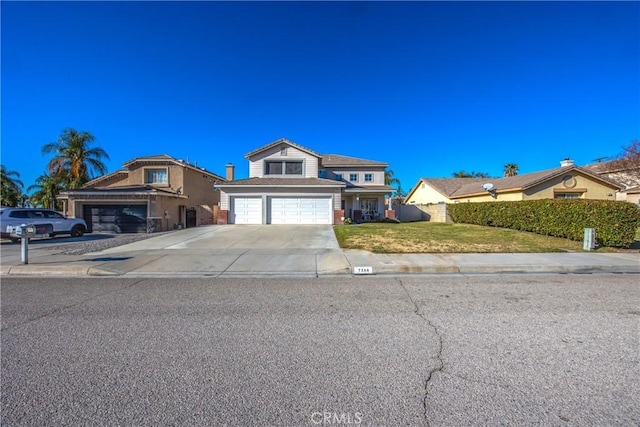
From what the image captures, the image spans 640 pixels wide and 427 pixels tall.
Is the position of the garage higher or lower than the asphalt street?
higher

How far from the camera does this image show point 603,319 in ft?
13.8

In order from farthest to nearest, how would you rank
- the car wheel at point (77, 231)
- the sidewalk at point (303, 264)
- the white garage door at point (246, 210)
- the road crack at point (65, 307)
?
the white garage door at point (246, 210) → the car wheel at point (77, 231) → the sidewalk at point (303, 264) → the road crack at point (65, 307)

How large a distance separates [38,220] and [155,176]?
901cm

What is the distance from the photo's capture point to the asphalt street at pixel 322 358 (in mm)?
2344

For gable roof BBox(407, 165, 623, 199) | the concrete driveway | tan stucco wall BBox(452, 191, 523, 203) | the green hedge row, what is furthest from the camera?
tan stucco wall BBox(452, 191, 523, 203)

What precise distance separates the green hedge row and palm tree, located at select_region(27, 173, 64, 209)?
36793 mm

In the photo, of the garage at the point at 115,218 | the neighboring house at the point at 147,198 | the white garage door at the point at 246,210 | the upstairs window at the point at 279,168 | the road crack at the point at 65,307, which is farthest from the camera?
the upstairs window at the point at 279,168

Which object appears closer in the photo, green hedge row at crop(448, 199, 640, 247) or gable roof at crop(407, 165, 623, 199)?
green hedge row at crop(448, 199, 640, 247)

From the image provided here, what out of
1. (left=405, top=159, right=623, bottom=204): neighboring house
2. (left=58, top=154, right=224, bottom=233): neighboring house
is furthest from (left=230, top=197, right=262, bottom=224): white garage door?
(left=405, top=159, right=623, bottom=204): neighboring house

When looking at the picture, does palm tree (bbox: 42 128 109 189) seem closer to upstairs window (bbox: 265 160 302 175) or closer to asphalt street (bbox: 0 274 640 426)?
upstairs window (bbox: 265 160 302 175)

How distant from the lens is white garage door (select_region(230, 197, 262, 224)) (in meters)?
21.7

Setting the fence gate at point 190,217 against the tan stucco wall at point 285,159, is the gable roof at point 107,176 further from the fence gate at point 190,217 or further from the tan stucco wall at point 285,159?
the tan stucco wall at point 285,159

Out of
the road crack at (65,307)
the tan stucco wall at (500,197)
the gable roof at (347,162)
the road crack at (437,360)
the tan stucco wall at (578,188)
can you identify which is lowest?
the road crack at (437,360)

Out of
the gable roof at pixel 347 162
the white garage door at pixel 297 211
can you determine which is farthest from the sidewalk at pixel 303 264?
the gable roof at pixel 347 162
